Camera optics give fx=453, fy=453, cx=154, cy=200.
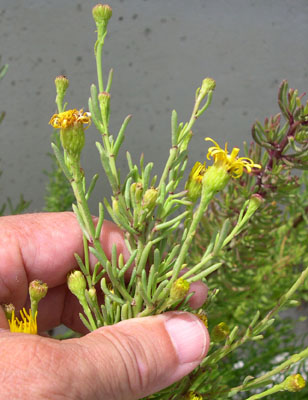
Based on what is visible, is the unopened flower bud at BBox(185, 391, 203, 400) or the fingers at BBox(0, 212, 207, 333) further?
the fingers at BBox(0, 212, 207, 333)

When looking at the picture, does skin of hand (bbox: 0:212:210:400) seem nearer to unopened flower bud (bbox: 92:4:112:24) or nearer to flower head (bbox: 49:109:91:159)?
flower head (bbox: 49:109:91:159)

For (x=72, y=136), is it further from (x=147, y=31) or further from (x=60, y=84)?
(x=147, y=31)

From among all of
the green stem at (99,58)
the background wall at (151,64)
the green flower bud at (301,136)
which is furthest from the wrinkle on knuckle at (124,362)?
the background wall at (151,64)

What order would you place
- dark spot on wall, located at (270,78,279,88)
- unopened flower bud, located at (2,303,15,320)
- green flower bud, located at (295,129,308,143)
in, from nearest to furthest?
unopened flower bud, located at (2,303,15,320), green flower bud, located at (295,129,308,143), dark spot on wall, located at (270,78,279,88)

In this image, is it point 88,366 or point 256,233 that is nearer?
point 88,366

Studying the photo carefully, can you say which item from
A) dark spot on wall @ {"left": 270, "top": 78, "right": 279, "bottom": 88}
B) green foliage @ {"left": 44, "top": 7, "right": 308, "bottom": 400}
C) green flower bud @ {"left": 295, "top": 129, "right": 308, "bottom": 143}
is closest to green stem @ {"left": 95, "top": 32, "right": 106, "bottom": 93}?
green foliage @ {"left": 44, "top": 7, "right": 308, "bottom": 400}

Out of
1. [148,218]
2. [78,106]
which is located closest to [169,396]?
[148,218]

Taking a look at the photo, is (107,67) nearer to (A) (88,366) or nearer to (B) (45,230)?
(B) (45,230)
